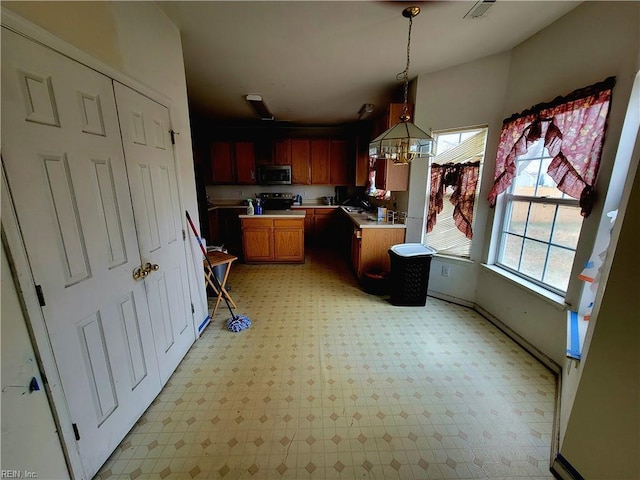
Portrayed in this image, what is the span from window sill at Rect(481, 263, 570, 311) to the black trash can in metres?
0.63

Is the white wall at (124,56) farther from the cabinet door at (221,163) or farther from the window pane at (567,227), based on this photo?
the cabinet door at (221,163)

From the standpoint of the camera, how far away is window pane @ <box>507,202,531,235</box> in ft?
7.76

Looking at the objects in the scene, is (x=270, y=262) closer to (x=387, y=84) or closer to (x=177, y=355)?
(x=177, y=355)

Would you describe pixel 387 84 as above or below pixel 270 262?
above

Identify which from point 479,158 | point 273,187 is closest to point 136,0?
point 479,158

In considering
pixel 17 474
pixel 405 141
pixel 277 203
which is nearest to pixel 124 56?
pixel 405 141

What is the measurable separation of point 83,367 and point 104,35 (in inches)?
67.0

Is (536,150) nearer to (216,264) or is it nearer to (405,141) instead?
(405,141)

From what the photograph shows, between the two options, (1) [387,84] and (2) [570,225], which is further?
(1) [387,84]

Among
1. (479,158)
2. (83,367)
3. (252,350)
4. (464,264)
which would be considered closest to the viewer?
(83,367)

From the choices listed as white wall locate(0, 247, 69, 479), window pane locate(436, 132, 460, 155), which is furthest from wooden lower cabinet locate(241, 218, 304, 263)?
white wall locate(0, 247, 69, 479)

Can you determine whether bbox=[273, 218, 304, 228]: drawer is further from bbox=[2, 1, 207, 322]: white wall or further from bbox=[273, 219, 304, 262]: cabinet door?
bbox=[2, 1, 207, 322]: white wall

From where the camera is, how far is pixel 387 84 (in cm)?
324

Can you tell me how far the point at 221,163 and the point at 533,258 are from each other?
5.62 m
